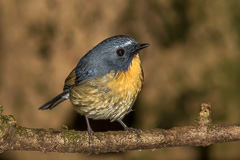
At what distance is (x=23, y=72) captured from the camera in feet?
25.6

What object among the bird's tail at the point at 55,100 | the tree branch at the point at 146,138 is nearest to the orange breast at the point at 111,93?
the tree branch at the point at 146,138

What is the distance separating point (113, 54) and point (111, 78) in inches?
11.9

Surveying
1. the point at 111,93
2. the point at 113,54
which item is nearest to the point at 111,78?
the point at 111,93

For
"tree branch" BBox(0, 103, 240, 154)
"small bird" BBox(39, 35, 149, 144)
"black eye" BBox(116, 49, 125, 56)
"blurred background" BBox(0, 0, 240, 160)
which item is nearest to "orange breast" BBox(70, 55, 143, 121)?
"small bird" BBox(39, 35, 149, 144)

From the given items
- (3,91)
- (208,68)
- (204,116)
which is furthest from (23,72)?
(204,116)

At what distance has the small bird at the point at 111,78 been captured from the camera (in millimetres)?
4805

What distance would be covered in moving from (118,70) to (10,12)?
3.76 metres

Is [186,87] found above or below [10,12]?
below

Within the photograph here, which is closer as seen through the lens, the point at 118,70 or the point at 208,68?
the point at 118,70

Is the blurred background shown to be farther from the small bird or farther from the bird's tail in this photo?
the small bird

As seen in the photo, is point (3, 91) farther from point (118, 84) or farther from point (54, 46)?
point (118, 84)

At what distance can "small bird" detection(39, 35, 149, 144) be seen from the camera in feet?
15.8

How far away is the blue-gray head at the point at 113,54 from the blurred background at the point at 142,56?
112 inches

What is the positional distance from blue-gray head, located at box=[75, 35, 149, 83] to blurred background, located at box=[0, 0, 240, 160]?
284cm
